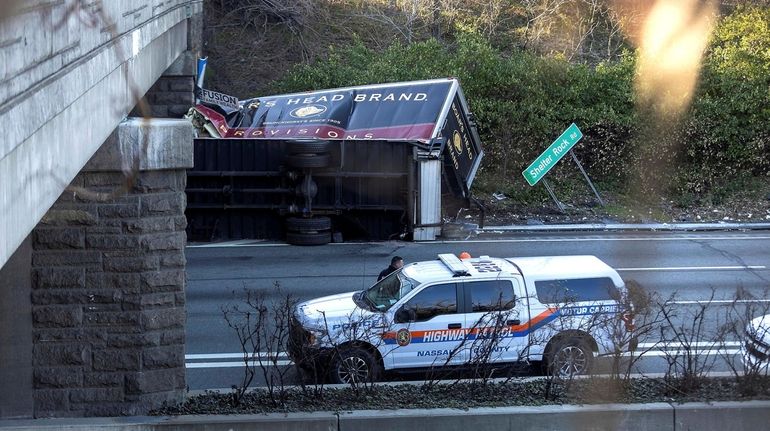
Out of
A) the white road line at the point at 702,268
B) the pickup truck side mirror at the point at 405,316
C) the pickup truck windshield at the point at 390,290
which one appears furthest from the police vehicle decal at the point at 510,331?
the white road line at the point at 702,268

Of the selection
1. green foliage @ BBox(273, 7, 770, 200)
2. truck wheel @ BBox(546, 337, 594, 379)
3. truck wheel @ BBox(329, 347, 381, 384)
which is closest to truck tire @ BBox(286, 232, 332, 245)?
green foliage @ BBox(273, 7, 770, 200)

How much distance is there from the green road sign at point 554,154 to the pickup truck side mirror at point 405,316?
12.0 m

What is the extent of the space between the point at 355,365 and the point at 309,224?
10.2 meters

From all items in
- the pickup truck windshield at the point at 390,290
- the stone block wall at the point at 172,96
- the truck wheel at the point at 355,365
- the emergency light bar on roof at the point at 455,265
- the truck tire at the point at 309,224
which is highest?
the stone block wall at the point at 172,96

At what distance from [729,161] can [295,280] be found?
1437 cm

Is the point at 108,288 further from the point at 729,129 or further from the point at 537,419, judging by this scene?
the point at 729,129

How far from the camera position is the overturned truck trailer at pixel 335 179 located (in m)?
19.6

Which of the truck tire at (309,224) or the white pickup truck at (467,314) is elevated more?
the truck tire at (309,224)

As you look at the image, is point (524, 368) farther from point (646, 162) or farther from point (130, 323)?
point (646, 162)

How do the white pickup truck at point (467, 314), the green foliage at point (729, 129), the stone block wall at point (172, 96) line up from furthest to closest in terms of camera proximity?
the green foliage at point (729, 129)
the stone block wall at point (172, 96)
the white pickup truck at point (467, 314)

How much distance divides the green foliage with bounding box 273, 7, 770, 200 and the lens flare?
346 mm

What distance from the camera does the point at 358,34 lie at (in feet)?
101

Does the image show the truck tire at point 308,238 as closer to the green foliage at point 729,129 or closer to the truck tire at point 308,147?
the truck tire at point 308,147

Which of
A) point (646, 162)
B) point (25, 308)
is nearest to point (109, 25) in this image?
point (25, 308)
